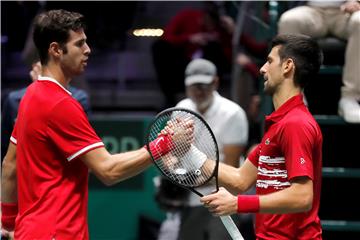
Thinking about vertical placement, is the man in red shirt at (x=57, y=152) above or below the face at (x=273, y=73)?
below

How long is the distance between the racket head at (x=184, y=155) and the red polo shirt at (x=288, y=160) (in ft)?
0.79

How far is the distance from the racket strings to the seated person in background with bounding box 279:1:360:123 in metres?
2.03

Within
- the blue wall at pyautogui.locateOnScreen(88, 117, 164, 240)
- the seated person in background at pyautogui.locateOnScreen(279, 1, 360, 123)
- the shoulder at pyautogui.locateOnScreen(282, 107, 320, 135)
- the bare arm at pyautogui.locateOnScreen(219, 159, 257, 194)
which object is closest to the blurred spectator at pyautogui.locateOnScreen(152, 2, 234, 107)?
the blue wall at pyautogui.locateOnScreen(88, 117, 164, 240)

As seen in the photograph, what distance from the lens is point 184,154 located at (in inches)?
195

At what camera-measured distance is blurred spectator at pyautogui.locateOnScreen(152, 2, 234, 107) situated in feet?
28.9

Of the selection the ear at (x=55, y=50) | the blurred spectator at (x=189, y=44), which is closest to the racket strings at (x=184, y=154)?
the ear at (x=55, y=50)

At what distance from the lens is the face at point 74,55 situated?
5078 mm

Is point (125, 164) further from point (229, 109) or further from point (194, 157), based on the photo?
point (229, 109)

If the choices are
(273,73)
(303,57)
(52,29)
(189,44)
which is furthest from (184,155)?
(189,44)

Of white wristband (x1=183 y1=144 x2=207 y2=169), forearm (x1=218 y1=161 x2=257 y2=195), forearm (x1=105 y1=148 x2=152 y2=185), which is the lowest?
forearm (x1=218 y1=161 x2=257 y2=195)

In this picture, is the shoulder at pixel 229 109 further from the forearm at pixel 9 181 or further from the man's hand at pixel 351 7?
the forearm at pixel 9 181

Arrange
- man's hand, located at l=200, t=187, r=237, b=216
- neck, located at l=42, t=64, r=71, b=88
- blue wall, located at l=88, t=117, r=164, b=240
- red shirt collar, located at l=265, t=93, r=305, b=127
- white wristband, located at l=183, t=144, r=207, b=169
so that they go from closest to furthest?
man's hand, located at l=200, t=187, r=237, b=216
red shirt collar, located at l=265, t=93, r=305, b=127
white wristband, located at l=183, t=144, r=207, b=169
neck, located at l=42, t=64, r=71, b=88
blue wall, located at l=88, t=117, r=164, b=240

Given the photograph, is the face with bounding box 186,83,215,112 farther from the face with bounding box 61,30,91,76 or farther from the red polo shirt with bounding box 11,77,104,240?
the red polo shirt with bounding box 11,77,104,240

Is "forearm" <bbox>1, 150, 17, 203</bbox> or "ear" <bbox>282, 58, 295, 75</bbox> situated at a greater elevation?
"ear" <bbox>282, 58, 295, 75</bbox>
